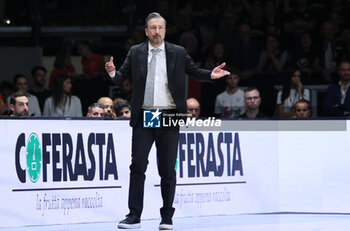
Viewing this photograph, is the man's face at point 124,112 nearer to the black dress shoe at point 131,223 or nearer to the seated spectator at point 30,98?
the seated spectator at point 30,98

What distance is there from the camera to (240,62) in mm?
14281

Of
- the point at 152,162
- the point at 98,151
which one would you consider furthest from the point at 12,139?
the point at 152,162

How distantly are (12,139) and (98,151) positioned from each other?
44.7 inches

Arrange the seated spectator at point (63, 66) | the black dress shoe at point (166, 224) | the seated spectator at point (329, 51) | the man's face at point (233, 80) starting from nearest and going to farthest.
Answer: the black dress shoe at point (166, 224) → the man's face at point (233, 80) → the seated spectator at point (329, 51) → the seated spectator at point (63, 66)

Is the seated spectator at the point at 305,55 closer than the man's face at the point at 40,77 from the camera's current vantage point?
No

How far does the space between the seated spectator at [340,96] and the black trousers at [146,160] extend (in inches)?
196

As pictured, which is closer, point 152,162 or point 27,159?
point 27,159

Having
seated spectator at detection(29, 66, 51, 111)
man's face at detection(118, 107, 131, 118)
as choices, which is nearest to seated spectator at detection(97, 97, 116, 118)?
man's face at detection(118, 107, 131, 118)

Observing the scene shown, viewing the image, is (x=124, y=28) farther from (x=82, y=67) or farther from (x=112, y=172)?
(x=112, y=172)

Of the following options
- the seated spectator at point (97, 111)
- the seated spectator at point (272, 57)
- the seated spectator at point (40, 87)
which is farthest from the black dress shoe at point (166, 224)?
the seated spectator at point (272, 57)

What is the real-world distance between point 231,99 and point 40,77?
350cm

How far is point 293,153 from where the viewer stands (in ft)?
33.9

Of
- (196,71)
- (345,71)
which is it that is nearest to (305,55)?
(345,71)

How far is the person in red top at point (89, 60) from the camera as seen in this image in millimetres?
14586
